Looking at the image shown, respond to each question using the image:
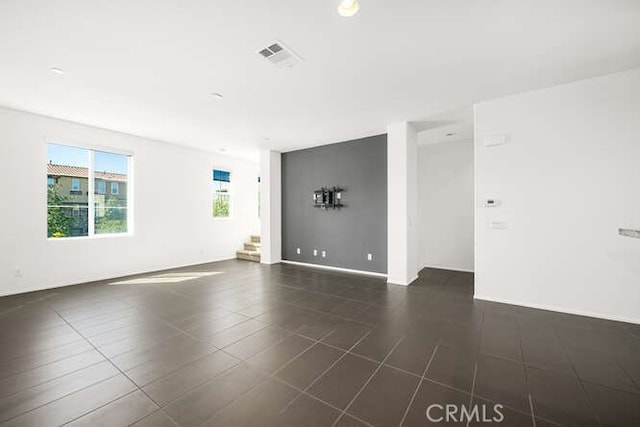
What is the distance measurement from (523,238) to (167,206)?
6969 millimetres

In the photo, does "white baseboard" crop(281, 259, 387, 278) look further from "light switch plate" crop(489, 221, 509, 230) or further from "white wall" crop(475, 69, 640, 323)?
"light switch plate" crop(489, 221, 509, 230)

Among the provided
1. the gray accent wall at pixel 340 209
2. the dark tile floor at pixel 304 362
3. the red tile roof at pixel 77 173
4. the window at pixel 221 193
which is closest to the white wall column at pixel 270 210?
the gray accent wall at pixel 340 209

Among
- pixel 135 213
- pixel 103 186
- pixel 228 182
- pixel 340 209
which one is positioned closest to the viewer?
pixel 103 186

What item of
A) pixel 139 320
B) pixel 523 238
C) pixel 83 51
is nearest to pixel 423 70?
pixel 523 238

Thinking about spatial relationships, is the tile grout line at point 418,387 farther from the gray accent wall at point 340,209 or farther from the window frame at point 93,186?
the window frame at point 93,186

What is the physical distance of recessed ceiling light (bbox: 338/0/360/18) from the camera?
193cm

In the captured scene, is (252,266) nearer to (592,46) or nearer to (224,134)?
(224,134)

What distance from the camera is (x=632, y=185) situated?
2.90 m

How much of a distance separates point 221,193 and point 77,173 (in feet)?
10.2

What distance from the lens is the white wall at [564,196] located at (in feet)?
9.64

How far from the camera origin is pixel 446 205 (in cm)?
596

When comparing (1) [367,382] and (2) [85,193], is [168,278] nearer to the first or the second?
(2) [85,193]
